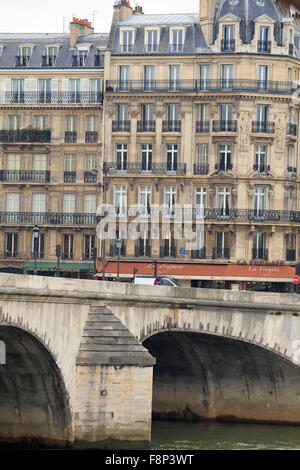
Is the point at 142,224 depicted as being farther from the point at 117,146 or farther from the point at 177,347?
the point at 177,347

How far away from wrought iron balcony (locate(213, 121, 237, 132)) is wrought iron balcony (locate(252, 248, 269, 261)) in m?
7.26

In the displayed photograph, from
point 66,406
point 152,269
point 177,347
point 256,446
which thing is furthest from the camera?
point 152,269

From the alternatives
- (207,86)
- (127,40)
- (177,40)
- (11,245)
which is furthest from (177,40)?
(11,245)

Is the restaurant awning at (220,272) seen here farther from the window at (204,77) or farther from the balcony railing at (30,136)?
the window at (204,77)

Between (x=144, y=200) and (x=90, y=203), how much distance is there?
368 cm

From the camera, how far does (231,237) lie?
258 ft

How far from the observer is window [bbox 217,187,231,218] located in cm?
7856

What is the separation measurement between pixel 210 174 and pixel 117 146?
235 inches

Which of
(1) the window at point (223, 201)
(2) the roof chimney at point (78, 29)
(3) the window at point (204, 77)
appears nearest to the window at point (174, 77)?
(3) the window at point (204, 77)

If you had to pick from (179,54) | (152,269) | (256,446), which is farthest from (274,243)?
(256,446)

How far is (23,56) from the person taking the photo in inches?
3287

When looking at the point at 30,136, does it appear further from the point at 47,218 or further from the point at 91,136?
the point at 47,218

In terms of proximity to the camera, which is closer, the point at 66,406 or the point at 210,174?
the point at 66,406

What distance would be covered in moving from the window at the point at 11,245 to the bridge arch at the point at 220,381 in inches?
1057
